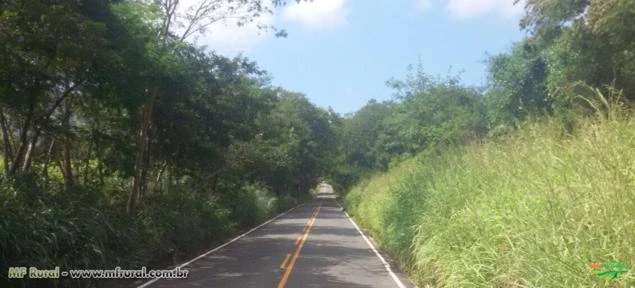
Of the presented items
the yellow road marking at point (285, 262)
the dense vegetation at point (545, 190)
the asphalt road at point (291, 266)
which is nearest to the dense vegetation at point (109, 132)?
the asphalt road at point (291, 266)

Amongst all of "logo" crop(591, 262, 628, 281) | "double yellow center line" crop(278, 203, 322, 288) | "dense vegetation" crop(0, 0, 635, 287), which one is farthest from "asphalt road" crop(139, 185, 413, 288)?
"logo" crop(591, 262, 628, 281)

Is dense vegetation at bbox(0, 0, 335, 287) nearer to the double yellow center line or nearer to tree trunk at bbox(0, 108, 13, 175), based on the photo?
tree trunk at bbox(0, 108, 13, 175)

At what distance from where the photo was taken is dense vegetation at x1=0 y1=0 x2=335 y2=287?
10.8 metres

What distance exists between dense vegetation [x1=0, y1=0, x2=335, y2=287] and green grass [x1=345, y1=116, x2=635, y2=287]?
267 inches

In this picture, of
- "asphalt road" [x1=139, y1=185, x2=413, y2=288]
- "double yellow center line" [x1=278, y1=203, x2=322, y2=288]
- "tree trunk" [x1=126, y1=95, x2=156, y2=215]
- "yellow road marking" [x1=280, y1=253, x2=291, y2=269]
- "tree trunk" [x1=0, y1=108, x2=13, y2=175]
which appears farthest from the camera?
"tree trunk" [x1=126, y1=95, x2=156, y2=215]

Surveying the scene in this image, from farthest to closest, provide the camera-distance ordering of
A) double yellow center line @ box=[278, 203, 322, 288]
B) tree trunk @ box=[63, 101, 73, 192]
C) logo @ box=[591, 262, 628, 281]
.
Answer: tree trunk @ box=[63, 101, 73, 192]
double yellow center line @ box=[278, 203, 322, 288]
logo @ box=[591, 262, 628, 281]

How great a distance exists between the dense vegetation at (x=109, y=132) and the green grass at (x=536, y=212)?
6.78m

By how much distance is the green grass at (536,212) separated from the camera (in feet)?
18.4

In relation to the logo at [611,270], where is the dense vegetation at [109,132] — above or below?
above

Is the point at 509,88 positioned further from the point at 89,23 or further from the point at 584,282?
the point at 584,282

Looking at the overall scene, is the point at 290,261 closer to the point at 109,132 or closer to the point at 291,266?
the point at 291,266

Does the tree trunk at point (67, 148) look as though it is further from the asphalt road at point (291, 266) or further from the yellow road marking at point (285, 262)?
the yellow road marking at point (285, 262)

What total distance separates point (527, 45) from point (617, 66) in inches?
254

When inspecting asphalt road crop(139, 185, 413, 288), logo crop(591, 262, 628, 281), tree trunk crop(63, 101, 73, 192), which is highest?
tree trunk crop(63, 101, 73, 192)
